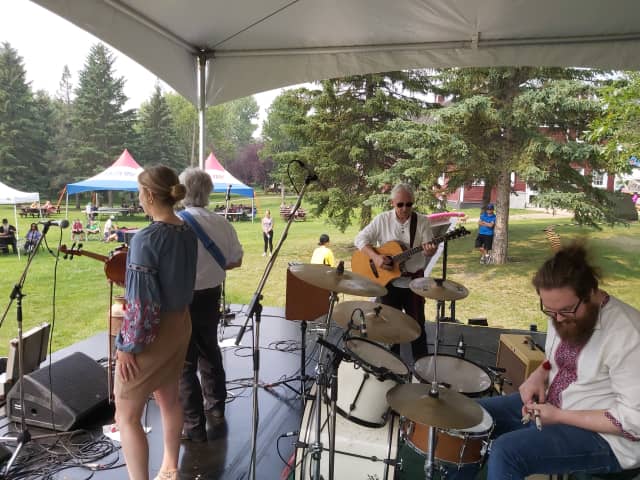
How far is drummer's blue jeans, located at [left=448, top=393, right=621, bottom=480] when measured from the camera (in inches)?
67.6

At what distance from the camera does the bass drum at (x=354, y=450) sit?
2.12m

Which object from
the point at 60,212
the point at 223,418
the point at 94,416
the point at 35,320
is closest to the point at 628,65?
the point at 223,418

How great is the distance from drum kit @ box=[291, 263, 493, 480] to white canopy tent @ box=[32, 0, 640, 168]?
2.02 meters

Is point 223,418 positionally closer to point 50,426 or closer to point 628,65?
point 50,426

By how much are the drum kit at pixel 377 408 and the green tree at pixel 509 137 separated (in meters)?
7.84

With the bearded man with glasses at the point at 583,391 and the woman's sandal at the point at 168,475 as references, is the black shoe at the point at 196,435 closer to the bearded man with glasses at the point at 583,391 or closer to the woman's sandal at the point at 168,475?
the woman's sandal at the point at 168,475

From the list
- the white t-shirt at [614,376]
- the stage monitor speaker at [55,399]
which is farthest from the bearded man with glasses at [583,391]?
the stage monitor speaker at [55,399]

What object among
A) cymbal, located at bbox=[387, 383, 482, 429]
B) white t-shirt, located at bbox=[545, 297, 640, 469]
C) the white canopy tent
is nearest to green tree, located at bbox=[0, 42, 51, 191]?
the white canopy tent

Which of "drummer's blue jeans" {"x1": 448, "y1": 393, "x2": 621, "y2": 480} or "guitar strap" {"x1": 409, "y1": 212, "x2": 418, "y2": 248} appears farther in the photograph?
"guitar strap" {"x1": 409, "y1": 212, "x2": 418, "y2": 248}

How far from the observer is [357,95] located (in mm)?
11922

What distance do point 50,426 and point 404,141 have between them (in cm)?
875

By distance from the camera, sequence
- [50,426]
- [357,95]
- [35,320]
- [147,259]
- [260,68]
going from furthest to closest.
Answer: [357,95], [35,320], [260,68], [50,426], [147,259]

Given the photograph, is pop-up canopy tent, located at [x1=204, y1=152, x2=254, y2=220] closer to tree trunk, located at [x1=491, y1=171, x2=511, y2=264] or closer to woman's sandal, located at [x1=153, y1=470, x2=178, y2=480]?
tree trunk, located at [x1=491, y1=171, x2=511, y2=264]

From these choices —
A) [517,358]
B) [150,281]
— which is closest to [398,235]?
[517,358]
